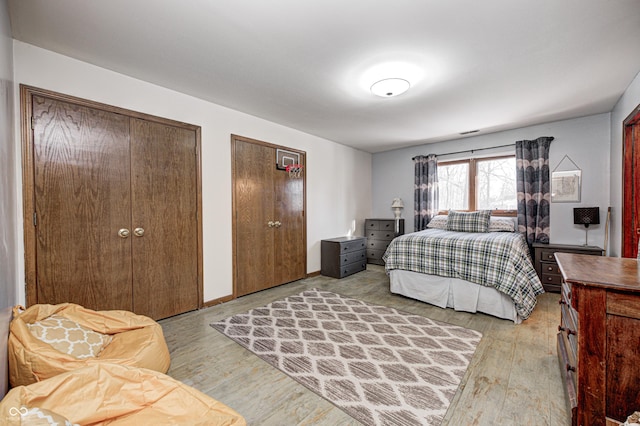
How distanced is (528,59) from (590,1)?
67 centimetres

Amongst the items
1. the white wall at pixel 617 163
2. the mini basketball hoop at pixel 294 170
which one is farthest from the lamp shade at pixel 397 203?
the white wall at pixel 617 163

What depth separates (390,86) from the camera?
2.57 m

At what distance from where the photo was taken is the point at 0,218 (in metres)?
1.23

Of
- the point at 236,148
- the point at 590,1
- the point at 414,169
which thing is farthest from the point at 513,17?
the point at 414,169

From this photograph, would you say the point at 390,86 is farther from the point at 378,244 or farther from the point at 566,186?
the point at 378,244

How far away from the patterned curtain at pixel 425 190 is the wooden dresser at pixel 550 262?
168cm

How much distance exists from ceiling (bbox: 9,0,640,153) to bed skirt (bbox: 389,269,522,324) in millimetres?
2140

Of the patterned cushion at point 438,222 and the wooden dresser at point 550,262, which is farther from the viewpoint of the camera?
the patterned cushion at point 438,222

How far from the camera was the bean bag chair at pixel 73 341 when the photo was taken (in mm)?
1324

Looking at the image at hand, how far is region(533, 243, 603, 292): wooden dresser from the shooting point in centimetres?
367

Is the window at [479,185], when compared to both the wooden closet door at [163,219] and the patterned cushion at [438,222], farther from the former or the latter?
the wooden closet door at [163,219]

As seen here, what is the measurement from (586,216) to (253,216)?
4.52m

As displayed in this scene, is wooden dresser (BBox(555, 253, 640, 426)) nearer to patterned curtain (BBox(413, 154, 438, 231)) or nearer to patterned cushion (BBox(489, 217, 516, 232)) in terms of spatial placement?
patterned cushion (BBox(489, 217, 516, 232))

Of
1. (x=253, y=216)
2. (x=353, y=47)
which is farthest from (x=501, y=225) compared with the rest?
(x=253, y=216)
